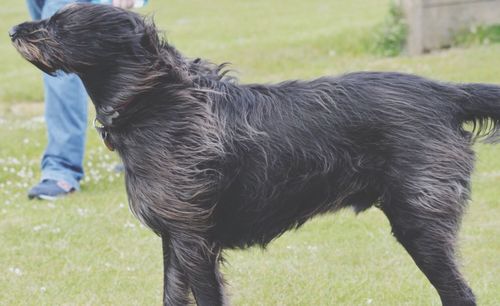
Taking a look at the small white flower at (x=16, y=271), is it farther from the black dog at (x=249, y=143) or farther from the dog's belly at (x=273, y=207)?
the dog's belly at (x=273, y=207)

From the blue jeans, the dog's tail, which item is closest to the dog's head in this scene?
the dog's tail

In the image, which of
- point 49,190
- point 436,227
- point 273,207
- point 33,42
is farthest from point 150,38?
point 49,190

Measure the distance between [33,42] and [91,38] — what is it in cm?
30

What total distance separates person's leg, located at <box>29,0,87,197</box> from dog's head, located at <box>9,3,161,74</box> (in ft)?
11.8

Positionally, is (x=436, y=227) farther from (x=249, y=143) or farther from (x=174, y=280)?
(x=174, y=280)

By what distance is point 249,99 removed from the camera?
4699 mm

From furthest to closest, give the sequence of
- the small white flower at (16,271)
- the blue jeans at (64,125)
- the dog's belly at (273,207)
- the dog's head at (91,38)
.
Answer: the blue jeans at (64,125)
the small white flower at (16,271)
the dog's belly at (273,207)
the dog's head at (91,38)

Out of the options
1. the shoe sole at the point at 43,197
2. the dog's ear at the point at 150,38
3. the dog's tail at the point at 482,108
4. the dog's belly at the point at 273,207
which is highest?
the dog's ear at the point at 150,38

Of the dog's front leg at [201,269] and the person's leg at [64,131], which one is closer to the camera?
the dog's front leg at [201,269]

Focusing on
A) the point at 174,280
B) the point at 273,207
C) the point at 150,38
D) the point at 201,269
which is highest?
the point at 150,38

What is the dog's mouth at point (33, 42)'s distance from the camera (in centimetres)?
450

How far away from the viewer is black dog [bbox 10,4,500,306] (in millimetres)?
4492

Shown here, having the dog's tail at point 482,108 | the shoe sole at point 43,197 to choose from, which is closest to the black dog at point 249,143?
the dog's tail at point 482,108

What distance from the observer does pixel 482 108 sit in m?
4.68
